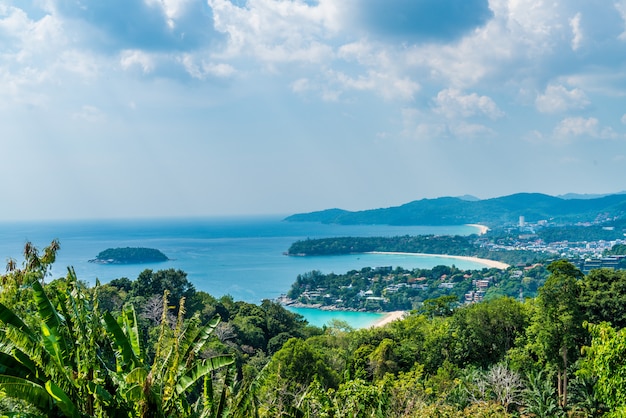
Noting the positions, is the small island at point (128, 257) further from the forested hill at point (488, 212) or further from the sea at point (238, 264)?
the forested hill at point (488, 212)

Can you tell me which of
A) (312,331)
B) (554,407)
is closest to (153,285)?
(312,331)

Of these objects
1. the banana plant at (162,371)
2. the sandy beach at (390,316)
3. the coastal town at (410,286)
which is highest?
the banana plant at (162,371)

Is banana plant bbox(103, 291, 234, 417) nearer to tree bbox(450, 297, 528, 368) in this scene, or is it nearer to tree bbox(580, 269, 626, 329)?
tree bbox(580, 269, 626, 329)

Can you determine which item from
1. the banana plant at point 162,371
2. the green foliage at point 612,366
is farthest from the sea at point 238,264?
the banana plant at point 162,371

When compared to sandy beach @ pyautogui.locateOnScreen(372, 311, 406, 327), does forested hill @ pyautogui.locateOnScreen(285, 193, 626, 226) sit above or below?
above

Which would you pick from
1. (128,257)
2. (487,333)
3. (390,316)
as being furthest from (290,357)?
(128,257)

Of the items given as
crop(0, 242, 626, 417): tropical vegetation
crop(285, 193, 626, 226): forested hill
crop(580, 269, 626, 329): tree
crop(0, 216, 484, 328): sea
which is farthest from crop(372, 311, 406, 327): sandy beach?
crop(285, 193, 626, 226): forested hill
